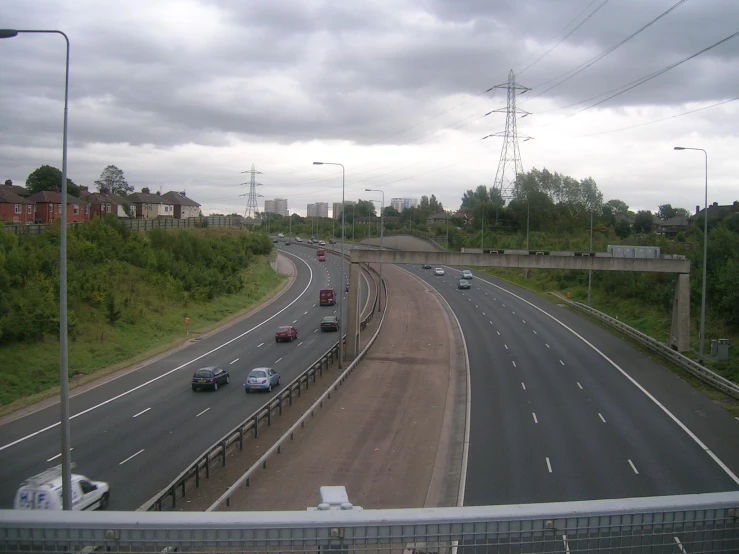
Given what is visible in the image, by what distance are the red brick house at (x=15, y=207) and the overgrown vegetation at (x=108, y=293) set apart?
9914mm

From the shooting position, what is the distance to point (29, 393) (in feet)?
97.2

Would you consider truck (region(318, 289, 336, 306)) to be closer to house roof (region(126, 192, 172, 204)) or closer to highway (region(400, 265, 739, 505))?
highway (region(400, 265, 739, 505))

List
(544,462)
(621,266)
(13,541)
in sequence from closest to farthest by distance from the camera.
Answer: (13,541) < (544,462) < (621,266)

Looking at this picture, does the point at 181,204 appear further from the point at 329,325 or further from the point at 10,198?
the point at 329,325

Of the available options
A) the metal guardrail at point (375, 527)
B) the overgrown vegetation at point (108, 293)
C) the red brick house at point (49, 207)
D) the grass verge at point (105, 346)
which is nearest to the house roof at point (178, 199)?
the overgrown vegetation at point (108, 293)

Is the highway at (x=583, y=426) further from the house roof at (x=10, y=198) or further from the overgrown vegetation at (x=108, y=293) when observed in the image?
the house roof at (x=10, y=198)

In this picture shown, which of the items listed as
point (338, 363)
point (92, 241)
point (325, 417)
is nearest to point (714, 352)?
point (338, 363)

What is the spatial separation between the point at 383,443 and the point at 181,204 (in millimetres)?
92678

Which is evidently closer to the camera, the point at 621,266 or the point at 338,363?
the point at 338,363

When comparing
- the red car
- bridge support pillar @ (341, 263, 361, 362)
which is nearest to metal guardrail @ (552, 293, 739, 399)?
bridge support pillar @ (341, 263, 361, 362)

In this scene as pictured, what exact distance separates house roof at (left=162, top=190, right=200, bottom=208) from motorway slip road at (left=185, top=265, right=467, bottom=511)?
75.2 m

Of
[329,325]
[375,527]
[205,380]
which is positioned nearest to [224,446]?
[205,380]

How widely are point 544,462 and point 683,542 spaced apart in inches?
608

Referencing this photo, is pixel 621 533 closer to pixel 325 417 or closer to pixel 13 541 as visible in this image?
pixel 13 541
